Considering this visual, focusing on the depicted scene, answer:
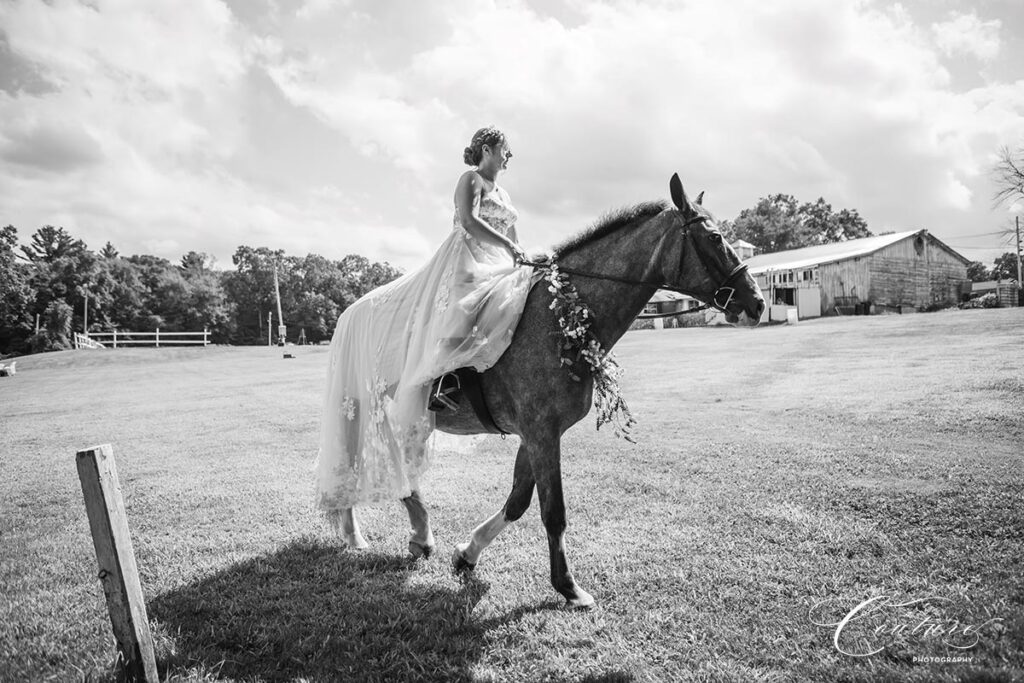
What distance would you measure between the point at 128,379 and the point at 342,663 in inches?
1178

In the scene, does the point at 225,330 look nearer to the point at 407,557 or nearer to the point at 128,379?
the point at 128,379

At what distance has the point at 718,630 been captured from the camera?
3.79 metres

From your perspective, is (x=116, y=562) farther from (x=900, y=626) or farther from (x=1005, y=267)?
(x=1005, y=267)

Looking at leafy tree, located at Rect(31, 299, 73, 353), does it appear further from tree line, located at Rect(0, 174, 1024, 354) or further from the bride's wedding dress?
the bride's wedding dress

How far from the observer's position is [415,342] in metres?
4.86

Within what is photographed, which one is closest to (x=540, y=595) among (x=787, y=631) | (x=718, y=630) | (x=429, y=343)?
(x=718, y=630)

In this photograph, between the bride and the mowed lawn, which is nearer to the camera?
the mowed lawn

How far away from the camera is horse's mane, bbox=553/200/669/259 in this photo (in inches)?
179

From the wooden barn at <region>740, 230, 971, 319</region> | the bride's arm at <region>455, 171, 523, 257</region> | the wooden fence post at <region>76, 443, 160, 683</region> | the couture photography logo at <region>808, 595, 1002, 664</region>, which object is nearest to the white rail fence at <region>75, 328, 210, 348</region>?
the wooden barn at <region>740, 230, 971, 319</region>

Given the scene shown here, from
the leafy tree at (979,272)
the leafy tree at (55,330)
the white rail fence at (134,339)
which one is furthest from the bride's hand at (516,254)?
the leafy tree at (979,272)

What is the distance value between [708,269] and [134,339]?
68.8m

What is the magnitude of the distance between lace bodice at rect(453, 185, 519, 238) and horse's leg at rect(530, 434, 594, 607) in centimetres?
207

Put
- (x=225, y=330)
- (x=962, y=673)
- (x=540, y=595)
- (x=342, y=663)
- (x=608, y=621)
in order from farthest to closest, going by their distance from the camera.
→ (x=225, y=330)
(x=540, y=595)
(x=608, y=621)
(x=342, y=663)
(x=962, y=673)

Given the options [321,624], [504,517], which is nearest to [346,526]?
[321,624]
